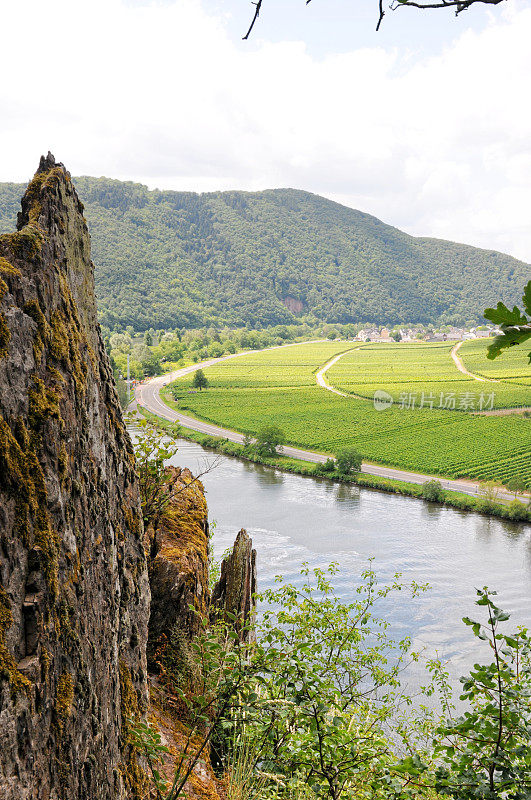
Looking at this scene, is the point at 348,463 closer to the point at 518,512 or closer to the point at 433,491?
the point at 433,491

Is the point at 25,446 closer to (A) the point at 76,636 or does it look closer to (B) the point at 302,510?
(A) the point at 76,636

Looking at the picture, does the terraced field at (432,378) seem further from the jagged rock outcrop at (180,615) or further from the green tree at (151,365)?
the jagged rock outcrop at (180,615)

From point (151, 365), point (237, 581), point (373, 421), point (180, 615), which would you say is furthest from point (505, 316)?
point (151, 365)

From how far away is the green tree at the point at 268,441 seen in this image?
48.7 meters

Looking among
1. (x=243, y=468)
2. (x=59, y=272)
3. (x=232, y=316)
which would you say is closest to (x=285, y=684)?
(x=59, y=272)

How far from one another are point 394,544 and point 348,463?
13.1 m

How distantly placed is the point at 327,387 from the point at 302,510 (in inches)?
1839

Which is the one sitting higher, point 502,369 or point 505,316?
point 505,316

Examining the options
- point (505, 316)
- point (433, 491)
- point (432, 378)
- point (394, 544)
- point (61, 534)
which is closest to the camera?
point (505, 316)

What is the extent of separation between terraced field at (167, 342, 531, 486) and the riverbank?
5.11m

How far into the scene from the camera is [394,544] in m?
31.0

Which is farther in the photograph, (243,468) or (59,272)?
(243,468)

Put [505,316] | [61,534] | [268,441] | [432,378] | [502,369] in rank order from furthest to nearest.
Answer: [502,369] < [432,378] < [268,441] < [61,534] < [505,316]

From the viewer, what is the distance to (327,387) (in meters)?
81.7
